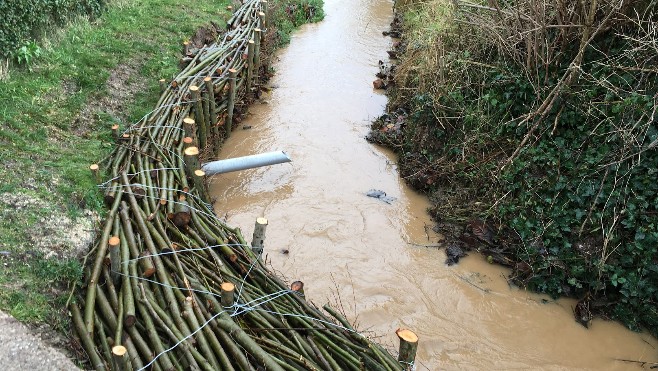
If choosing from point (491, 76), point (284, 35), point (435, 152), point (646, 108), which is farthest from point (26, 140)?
point (284, 35)

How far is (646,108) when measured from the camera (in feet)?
19.4

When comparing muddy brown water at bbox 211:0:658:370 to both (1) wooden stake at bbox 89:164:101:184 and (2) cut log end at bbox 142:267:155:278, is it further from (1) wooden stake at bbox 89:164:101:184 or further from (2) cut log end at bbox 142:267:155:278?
(2) cut log end at bbox 142:267:155:278

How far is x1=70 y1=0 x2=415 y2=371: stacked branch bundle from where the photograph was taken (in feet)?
12.9

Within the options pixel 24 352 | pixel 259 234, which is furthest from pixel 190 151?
pixel 24 352

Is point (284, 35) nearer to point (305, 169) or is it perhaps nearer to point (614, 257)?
point (305, 169)

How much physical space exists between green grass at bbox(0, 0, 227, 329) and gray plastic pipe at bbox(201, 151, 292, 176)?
1.25m

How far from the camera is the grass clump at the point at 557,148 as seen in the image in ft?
19.3

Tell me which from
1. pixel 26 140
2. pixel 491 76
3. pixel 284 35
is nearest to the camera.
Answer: pixel 26 140

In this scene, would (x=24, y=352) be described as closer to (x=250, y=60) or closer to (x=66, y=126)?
(x=66, y=126)

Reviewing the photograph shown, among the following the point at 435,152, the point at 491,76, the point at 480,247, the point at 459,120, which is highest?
the point at 491,76

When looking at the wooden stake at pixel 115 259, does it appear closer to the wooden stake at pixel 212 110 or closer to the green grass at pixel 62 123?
the green grass at pixel 62 123

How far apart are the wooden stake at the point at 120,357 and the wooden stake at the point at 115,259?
40.3 inches

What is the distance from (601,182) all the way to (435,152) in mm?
2498

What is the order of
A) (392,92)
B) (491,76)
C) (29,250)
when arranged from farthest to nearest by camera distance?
(392,92)
(491,76)
(29,250)
